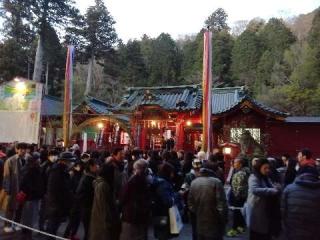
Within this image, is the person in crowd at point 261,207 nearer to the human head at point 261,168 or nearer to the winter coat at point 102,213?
the human head at point 261,168

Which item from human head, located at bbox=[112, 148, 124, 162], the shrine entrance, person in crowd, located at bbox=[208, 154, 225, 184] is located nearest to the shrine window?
the shrine entrance

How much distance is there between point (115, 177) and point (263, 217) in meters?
2.43

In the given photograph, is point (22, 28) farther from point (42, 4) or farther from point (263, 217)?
point (263, 217)

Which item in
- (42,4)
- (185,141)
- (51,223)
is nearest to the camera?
(51,223)

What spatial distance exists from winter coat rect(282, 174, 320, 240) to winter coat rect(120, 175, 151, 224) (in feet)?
6.27

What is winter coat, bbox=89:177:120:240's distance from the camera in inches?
229

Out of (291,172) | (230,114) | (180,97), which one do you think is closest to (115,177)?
(291,172)

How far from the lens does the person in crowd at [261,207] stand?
5469 millimetres

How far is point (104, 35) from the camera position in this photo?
42156 millimetres

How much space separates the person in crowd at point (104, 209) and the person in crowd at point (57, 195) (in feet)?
5.14

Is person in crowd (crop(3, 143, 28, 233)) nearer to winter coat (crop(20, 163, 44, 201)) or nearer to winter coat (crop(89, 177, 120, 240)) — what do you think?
winter coat (crop(20, 163, 44, 201))

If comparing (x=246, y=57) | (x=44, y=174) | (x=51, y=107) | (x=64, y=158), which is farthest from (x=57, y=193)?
(x=246, y=57)

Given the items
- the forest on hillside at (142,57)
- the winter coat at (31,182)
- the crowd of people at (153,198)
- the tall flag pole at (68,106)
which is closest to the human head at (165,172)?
the crowd of people at (153,198)

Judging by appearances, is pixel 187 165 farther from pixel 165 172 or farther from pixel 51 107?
pixel 51 107
